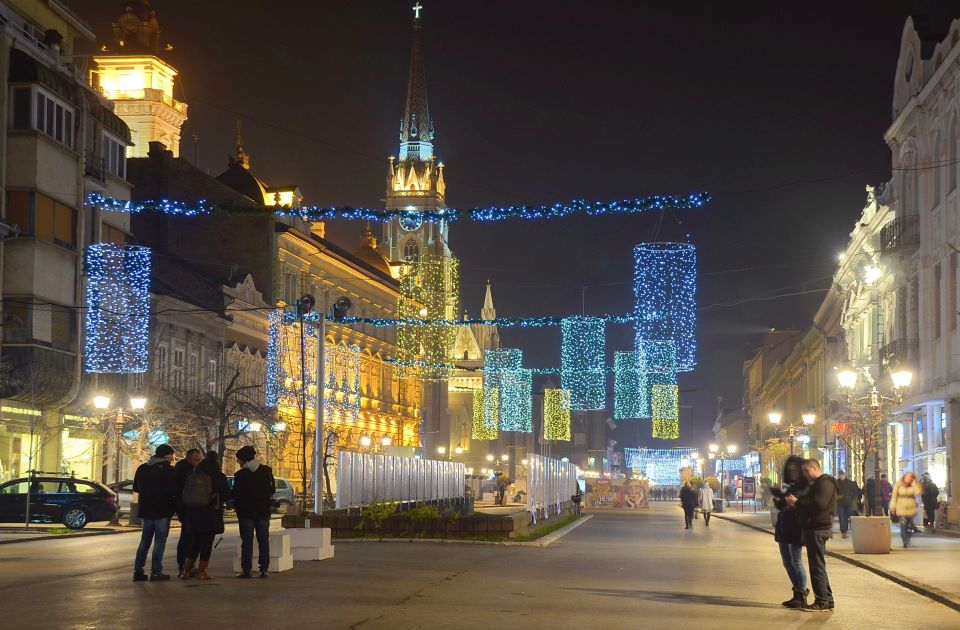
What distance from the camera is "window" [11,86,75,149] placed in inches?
1732

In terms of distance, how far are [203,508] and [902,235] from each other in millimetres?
30559

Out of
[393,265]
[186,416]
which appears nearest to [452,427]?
[393,265]

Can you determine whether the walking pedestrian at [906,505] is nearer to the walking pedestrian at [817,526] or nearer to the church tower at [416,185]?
the walking pedestrian at [817,526]

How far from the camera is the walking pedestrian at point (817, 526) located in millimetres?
16078

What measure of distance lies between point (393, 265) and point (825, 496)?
316ft

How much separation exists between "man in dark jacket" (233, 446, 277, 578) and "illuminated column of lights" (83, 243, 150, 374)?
28.6m

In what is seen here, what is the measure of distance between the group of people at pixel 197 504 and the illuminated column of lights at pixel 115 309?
28.3 m

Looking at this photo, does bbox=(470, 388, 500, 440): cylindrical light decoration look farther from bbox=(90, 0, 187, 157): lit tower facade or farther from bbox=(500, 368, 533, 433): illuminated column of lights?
bbox=(90, 0, 187, 157): lit tower facade

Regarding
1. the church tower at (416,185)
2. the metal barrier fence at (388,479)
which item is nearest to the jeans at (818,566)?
the metal barrier fence at (388,479)

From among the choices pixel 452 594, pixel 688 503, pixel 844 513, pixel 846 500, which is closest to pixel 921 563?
pixel 846 500

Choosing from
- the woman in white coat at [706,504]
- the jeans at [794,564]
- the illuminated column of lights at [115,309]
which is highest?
the illuminated column of lights at [115,309]

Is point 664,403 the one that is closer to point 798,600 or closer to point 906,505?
point 906,505

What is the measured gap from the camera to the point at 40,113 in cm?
4453

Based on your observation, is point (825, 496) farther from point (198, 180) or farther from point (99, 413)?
point (198, 180)
